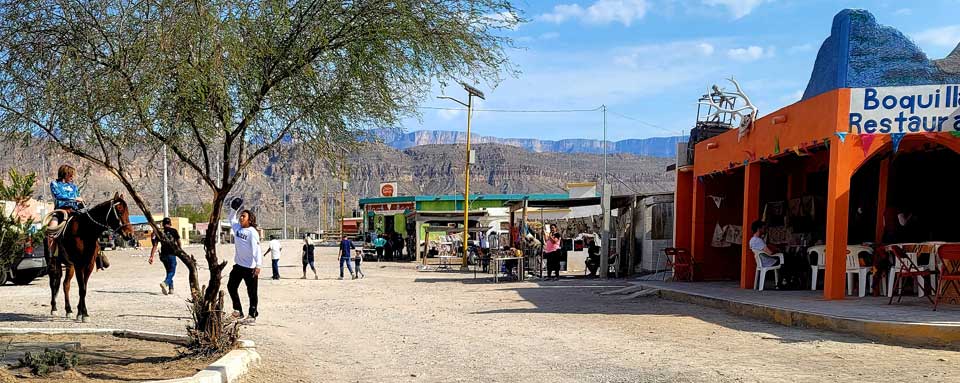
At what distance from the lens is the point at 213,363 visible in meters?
7.71

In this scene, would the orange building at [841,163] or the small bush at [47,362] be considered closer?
the small bush at [47,362]

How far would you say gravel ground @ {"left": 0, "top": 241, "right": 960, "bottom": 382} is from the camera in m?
8.00

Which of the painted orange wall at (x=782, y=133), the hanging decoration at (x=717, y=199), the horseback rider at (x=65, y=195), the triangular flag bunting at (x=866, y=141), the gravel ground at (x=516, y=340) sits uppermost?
the painted orange wall at (x=782, y=133)

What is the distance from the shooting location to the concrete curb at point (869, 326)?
9.48m

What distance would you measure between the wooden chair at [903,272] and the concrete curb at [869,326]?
179 cm

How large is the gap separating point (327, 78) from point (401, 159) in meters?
147

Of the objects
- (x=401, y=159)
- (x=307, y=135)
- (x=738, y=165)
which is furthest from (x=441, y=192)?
(x=307, y=135)

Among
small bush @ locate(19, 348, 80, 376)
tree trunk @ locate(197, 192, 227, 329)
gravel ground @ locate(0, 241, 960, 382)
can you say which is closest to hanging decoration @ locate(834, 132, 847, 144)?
gravel ground @ locate(0, 241, 960, 382)

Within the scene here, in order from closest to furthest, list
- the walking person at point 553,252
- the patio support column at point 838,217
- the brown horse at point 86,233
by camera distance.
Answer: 1. the brown horse at point 86,233
2. the patio support column at point 838,217
3. the walking person at point 553,252

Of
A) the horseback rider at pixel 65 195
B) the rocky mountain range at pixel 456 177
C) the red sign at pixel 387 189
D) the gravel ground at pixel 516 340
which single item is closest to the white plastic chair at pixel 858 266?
the gravel ground at pixel 516 340

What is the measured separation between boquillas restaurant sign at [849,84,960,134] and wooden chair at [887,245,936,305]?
1.83 m

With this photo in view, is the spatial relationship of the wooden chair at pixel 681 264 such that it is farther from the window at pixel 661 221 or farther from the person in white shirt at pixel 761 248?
the person in white shirt at pixel 761 248

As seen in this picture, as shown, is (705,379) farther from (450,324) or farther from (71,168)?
(71,168)

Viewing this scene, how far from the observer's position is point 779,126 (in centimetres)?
Answer: 1555
